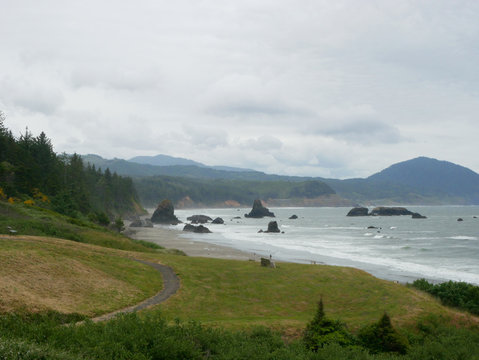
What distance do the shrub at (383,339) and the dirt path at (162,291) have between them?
10372 millimetres

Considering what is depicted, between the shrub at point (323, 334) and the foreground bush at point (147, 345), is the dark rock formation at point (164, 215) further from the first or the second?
the foreground bush at point (147, 345)

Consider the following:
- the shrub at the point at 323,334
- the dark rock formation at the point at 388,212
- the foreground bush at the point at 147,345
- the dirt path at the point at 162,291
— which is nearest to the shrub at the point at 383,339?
the shrub at the point at 323,334

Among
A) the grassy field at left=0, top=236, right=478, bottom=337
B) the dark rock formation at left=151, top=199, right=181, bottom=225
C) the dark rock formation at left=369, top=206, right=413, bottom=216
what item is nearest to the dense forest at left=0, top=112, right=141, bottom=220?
the dark rock formation at left=151, top=199, right=181, bottom=225

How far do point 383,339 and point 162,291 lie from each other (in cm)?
1293

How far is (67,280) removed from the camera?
20844 mm

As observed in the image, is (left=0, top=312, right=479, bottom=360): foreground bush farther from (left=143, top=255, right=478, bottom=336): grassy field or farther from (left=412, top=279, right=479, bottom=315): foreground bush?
(left=412, top=279, right=479, bottom=315): foreground bush

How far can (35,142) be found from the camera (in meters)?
89.9

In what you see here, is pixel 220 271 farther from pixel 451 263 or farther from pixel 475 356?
pixel 451 263

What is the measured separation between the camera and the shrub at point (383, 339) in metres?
15.9

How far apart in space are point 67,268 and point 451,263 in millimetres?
45760

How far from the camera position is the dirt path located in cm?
1828

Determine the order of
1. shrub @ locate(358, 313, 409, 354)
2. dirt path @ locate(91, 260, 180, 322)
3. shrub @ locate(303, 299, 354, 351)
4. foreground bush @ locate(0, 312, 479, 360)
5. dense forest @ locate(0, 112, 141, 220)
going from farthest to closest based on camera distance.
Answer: dense forest @ locate(0, 112, 141, 220) < dirt path @ locate(91, 260, 180, 322) < shrub @ locate(358, 313, 409, 354) < shrub @ locate(303, 299, 354, 351) < foreground bush @ locate(0, 312, 479, 360)

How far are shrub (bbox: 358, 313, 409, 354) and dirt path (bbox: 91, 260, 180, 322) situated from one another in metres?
10.4

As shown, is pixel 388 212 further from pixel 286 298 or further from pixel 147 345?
pixel 147 345
